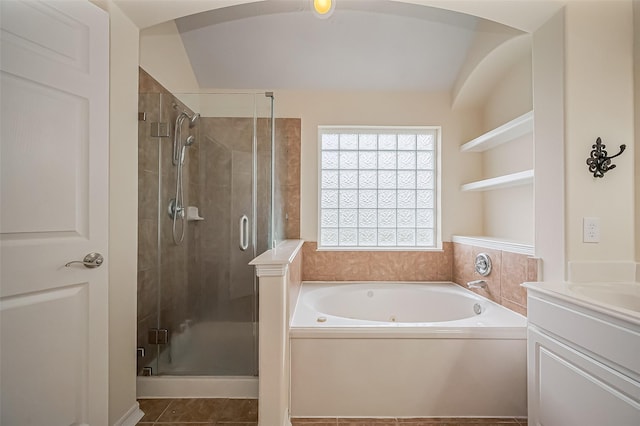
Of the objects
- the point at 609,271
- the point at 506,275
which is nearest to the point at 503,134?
the point at 506,275

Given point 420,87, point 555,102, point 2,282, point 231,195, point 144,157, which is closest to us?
point 2,282

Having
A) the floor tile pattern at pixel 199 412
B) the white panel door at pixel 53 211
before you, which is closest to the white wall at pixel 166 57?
the white panel door at pixel 53 211

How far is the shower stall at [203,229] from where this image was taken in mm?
2043

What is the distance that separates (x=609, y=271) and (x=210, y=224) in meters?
2.29

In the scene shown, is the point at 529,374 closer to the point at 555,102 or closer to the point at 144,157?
the point at 555,102

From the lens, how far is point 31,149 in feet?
3.84

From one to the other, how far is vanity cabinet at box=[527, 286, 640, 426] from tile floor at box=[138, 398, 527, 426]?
1.22 feet

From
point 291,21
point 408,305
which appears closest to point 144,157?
point 291,21

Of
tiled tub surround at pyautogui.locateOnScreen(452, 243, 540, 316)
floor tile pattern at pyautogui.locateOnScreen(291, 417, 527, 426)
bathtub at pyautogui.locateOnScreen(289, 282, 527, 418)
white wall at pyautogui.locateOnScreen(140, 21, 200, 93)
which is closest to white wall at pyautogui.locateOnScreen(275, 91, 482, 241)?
tiled tub surround at pyautogui.locateOnScreen(452, 243, 540, 316)

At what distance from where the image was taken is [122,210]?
65.2 inches

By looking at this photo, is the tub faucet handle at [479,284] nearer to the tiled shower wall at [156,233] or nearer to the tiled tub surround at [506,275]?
the tiled tub surround at [506,275]

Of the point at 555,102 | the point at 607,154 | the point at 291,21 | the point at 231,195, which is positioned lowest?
the point at 231,195

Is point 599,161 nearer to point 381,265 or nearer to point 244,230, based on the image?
point 381,265

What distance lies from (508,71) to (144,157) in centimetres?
283
